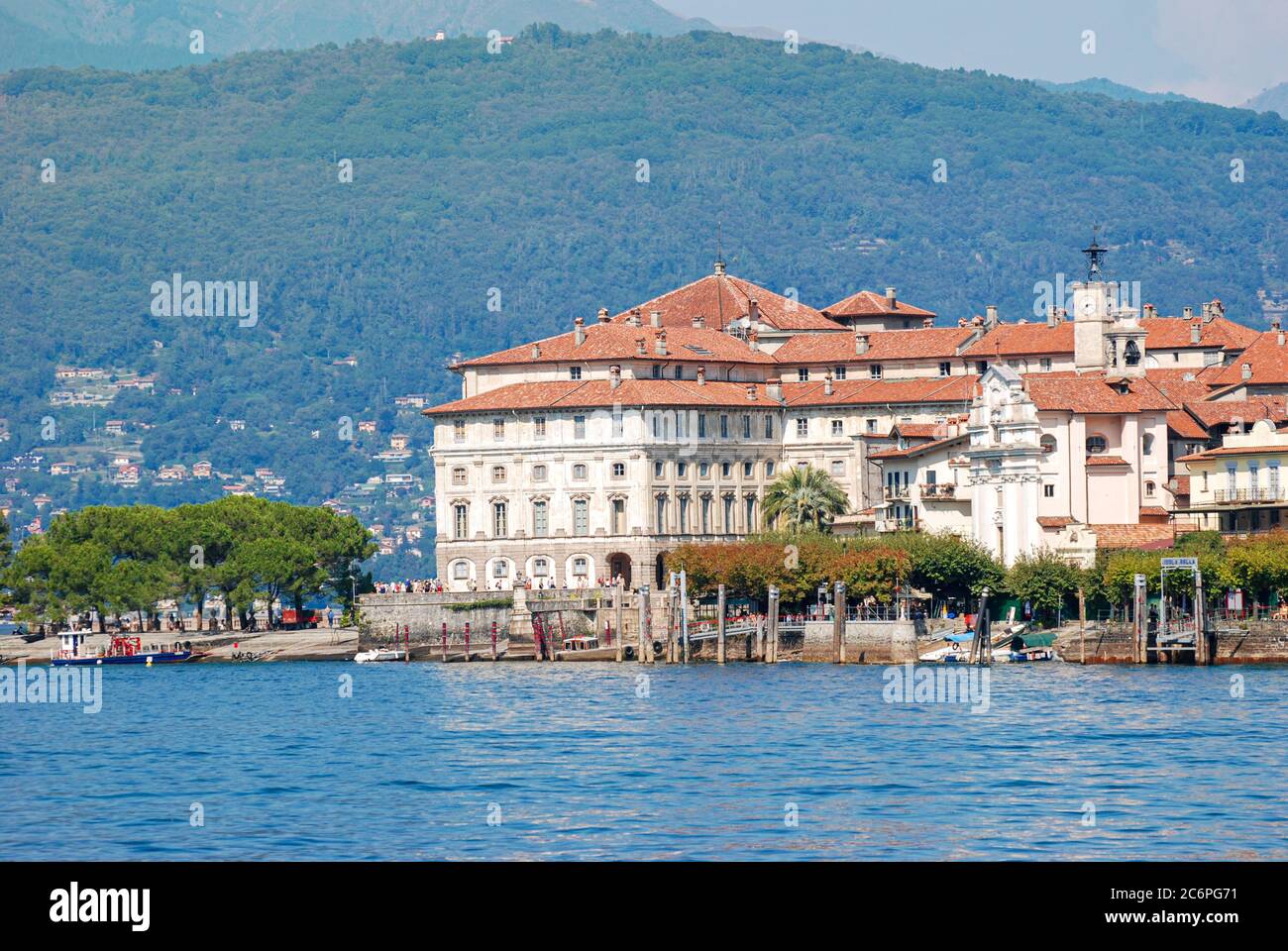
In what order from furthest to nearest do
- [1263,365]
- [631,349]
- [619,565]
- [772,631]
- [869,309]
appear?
[869,309] → [631,349] → [1263,365] → [619,565] → [772,631]

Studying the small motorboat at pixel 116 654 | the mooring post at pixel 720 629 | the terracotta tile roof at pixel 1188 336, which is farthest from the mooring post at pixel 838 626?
the terracotta tile roof at pixel 1188 336

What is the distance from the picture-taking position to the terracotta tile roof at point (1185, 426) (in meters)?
121

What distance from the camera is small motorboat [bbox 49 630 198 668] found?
131 meters

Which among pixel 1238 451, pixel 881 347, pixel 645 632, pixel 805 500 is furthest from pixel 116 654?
pixel 1238 451

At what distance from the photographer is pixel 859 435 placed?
131m

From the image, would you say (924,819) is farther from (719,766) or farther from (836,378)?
(836,378)

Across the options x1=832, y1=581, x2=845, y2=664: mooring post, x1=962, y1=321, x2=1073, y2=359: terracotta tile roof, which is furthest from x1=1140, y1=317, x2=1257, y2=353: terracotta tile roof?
x1=832, y1=581, x2=845, y2=664: mooring post

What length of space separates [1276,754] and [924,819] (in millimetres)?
15686

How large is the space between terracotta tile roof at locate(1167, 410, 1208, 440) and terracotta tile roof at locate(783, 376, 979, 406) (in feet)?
38.5

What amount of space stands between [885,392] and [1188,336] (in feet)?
67.8

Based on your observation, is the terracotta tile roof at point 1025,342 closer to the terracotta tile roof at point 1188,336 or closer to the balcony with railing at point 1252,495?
the terracotta tile roof at point 1188,336

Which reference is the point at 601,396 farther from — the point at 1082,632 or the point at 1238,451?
the point at 1082,632

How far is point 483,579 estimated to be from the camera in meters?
132

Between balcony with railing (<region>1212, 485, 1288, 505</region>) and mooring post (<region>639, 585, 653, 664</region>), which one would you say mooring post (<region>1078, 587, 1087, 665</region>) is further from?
mooring post (<region>639, 585, 653, 664</region>)
